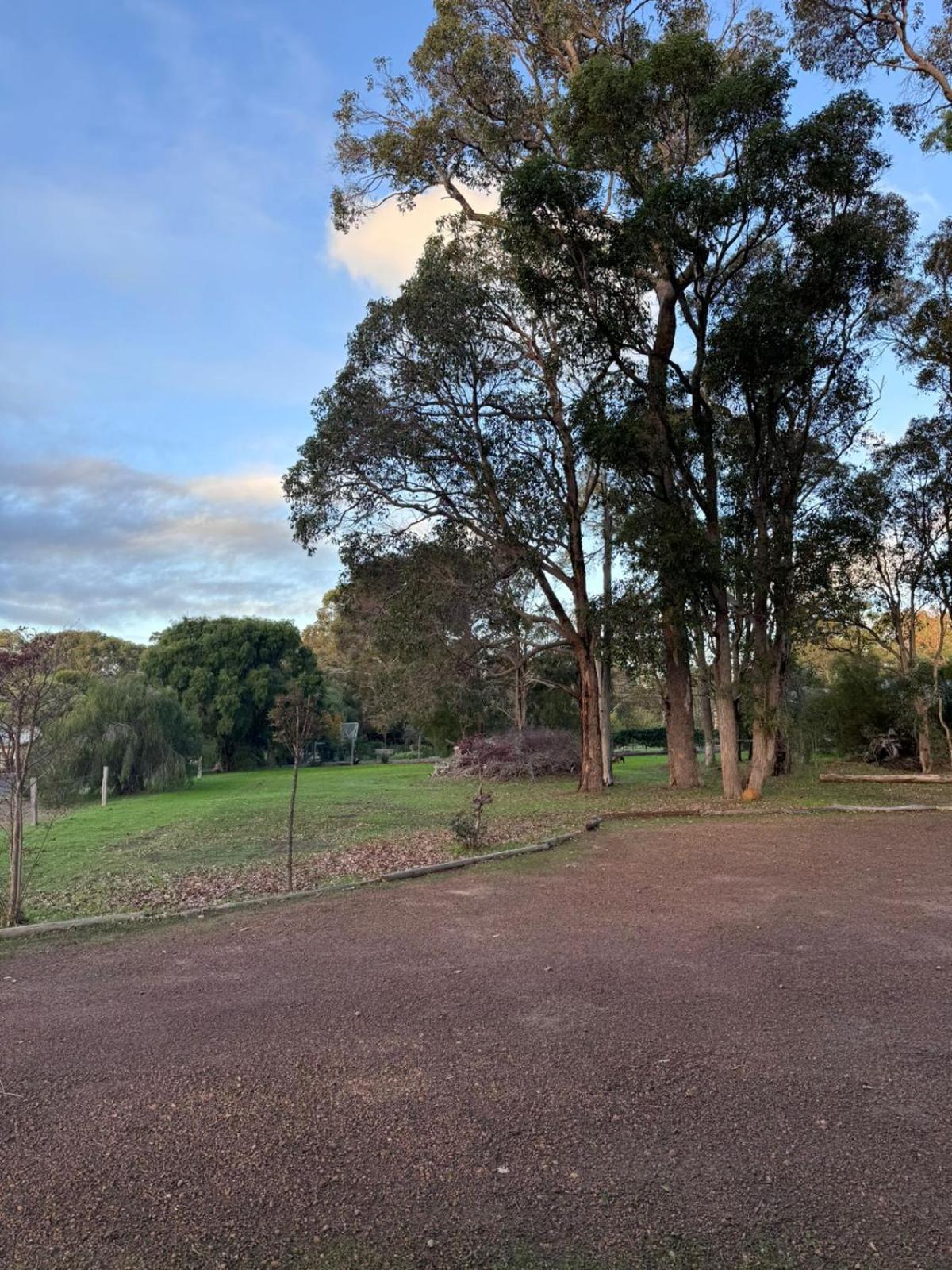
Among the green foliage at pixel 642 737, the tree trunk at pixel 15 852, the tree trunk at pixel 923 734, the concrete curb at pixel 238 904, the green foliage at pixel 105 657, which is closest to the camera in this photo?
the concrete curb at pixel 238 904

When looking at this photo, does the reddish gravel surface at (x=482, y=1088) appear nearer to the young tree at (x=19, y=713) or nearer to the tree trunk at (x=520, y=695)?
the young tree at (x=19, y=713)

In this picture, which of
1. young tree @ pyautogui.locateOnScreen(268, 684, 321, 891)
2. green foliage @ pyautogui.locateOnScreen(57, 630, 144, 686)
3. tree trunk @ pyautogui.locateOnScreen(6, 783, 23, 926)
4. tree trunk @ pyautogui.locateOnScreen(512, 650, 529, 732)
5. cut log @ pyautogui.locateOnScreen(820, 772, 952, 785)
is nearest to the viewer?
tree trunk @ pyautogui.locateOnScreen(6, 783, 23, 926)

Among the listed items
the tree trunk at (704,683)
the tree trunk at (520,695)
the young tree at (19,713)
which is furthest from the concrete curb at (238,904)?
the tree trunk at (520,695)

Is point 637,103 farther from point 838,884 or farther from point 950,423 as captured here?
point 838,884

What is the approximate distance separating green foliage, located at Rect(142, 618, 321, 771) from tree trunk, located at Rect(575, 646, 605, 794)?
976 inches

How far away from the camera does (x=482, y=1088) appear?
11.5 ft

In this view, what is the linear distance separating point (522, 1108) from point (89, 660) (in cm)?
5515

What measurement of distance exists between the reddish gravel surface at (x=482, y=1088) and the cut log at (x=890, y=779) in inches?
467

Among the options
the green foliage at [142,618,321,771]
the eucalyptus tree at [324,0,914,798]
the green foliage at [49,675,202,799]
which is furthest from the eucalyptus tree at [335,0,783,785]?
the green foliage at [142,618,321,771]

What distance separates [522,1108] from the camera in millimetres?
3307

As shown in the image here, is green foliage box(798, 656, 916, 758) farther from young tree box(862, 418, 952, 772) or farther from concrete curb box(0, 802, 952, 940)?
concrete curb box(0, 802, 952, 940)

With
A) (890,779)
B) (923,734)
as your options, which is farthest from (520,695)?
(890,779)

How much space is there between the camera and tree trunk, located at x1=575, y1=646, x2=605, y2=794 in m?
20.5

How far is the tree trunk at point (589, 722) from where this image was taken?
67.3 ft
